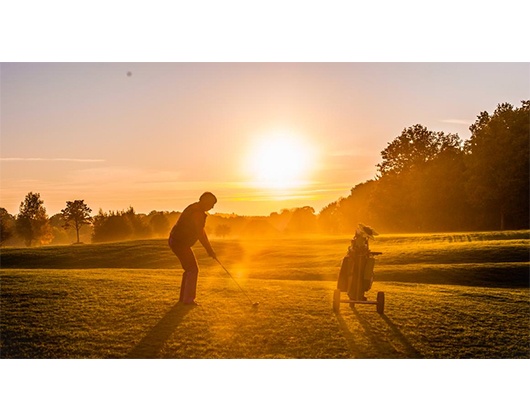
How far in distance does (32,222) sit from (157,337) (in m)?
46.3

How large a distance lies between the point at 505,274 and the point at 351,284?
51.7ft

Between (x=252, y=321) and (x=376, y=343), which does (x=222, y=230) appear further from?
(x=376, y=343)

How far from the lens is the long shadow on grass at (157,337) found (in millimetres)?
11102

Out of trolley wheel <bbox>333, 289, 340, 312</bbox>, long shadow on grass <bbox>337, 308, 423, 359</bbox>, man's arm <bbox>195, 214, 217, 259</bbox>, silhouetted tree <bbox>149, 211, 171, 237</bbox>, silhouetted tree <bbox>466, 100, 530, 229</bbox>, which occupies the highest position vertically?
silhouetted tree <bbox>466, 100, 530, 229</bbox>

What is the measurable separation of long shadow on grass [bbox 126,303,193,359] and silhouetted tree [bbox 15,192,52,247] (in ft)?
136

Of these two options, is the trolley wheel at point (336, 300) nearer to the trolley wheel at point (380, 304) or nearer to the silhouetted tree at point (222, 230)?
the trolley wheel at point (380, 304)

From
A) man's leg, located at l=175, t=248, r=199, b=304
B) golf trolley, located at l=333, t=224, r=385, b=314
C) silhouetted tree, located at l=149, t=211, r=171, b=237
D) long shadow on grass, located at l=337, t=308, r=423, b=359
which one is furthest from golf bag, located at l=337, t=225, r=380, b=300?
silhouetted tree, located at l=149, t=211, r=171, b=237

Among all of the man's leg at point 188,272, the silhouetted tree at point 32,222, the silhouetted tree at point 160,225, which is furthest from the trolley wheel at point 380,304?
the silhouetted tree at point 32,222

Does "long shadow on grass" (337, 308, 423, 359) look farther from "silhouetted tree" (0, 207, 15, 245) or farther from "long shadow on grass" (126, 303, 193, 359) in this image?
"silhouetted tree" (0, 207, 15, 245)

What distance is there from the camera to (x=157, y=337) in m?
11.8

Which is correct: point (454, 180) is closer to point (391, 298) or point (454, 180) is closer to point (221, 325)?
point (391, 298)

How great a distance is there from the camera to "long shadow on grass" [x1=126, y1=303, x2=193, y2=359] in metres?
11.1

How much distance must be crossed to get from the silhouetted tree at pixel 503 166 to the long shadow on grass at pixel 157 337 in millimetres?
36161

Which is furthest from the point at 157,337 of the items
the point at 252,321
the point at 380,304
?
the point at 380,304
